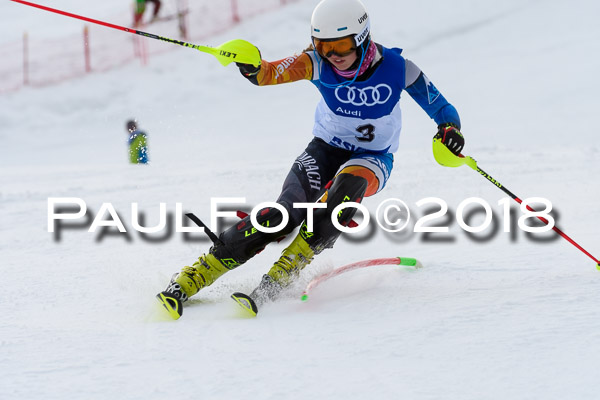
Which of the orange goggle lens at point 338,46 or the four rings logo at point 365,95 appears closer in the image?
the orange goggle lens at point 338,46

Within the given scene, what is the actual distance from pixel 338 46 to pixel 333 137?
589 mm

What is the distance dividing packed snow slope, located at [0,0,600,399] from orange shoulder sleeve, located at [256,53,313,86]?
1056 millimetres

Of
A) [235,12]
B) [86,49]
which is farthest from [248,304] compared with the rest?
[235,12]

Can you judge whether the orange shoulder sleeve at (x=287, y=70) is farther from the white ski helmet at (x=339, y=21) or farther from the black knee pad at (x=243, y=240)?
the black knee pad at (x=243, y=240)

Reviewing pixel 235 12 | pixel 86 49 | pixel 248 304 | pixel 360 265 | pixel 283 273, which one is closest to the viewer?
pixel 248 304

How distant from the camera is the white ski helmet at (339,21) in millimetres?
3293

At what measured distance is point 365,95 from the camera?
352cm

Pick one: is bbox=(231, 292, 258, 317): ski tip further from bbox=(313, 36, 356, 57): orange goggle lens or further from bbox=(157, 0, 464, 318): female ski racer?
bbox=(313, 36, 356, 57): orange goggle lens

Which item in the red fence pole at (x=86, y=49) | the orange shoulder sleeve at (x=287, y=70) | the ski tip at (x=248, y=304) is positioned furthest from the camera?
the red fence pole at (x=86, y=49)

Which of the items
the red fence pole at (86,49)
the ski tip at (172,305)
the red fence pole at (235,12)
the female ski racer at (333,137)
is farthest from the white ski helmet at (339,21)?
the red fence pole at (235,12)

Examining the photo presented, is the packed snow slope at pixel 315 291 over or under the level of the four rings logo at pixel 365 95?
under

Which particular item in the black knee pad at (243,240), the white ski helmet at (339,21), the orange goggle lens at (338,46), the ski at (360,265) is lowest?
the ski at (360,265)

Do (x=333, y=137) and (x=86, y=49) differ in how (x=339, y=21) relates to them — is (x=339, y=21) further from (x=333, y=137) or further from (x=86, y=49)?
(x=86, y=49)

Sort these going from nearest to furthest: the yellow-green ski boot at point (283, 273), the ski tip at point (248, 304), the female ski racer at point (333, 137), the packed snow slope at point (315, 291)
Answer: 1. the packed snow slope at point (315, 291)
2. the ski tip at point (248, 304)
3. the yellow-green ski boot at point (283, 273)
4. the female ski racer at point (333, 137)
